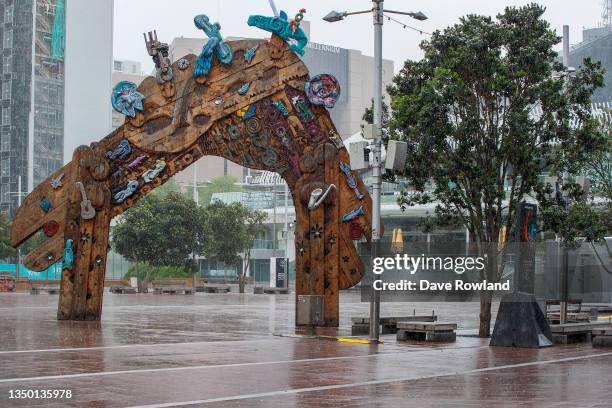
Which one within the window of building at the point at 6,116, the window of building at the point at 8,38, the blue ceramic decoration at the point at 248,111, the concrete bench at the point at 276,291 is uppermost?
the window of building at the point at 8,38

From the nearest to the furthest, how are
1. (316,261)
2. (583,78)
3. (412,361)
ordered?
(412,361)
(583,78)
(316,261)

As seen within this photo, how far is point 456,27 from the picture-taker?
78.3 feet

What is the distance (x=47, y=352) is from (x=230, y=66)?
37.3 feet

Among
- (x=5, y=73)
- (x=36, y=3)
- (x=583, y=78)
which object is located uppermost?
(x=36, y=3)

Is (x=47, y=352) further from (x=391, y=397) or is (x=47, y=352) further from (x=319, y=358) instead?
(x=391, y=397)

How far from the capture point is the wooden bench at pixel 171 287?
60.3 meters

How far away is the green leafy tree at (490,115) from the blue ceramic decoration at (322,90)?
2592 millimetres

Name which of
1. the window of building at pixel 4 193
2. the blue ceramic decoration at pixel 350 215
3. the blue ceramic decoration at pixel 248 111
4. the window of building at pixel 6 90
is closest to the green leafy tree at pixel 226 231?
the blue ceramic decoration at pixel 248 111

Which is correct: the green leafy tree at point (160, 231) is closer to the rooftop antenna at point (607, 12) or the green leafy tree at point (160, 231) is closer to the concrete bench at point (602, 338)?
A: the concrete bench at point (602, 338)

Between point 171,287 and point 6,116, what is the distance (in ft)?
151

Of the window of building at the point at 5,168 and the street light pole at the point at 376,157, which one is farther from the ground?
the window of building at the point at 5,168

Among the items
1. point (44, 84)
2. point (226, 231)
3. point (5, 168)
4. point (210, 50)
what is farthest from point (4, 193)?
point (210, 50)

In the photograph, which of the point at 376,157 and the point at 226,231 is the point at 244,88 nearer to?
the point at 376,157

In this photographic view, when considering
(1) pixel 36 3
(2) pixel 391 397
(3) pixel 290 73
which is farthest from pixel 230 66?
(1) pixel 36 3
